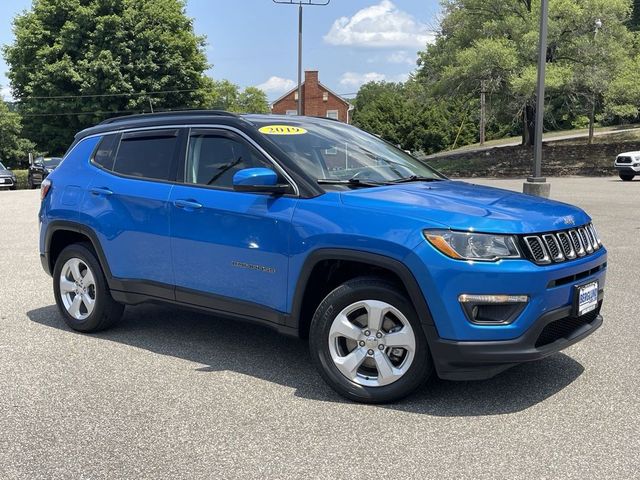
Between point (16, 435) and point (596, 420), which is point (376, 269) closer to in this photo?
point (596, 420)

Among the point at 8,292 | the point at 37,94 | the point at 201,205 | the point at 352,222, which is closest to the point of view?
the point at 352,222

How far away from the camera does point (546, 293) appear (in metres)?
3.69

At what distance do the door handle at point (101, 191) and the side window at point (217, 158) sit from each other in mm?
805

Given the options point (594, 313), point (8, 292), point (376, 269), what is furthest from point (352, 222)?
point (8, 292)

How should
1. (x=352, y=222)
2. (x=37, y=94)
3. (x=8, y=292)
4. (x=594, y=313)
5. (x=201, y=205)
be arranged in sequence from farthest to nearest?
(x=37, y=94) < (x=8, y=292) < (x=201, y=205) < (x=594, y=313) < (x=352, y=222)

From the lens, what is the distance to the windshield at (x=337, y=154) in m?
4.55

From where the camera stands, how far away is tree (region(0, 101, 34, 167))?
45.4 meters

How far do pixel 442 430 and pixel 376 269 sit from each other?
1.03m

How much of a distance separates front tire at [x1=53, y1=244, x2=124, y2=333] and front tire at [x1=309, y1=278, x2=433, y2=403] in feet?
7.25

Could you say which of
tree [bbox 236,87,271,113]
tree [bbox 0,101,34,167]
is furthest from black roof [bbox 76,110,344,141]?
tree [bbox 236,87,271,113]

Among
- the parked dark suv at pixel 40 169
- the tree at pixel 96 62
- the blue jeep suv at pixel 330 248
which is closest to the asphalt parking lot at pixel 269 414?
the blue jeep suv at pixel 330 248

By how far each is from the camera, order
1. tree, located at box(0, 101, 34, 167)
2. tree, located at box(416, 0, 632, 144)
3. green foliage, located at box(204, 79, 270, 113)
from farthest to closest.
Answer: green foliage, located at box(204, 79, 270, 113) < tree, located at box(0, 101, 34, 167) < tree, located at box(416, 0, 632, 144)

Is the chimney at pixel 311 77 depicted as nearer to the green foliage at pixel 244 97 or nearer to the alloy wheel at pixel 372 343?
the green foliage at pixel 244 97

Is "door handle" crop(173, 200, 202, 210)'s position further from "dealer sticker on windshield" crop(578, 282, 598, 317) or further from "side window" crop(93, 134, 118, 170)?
"dealer sticker on windshield" crop(578, 282, 598, 317)
